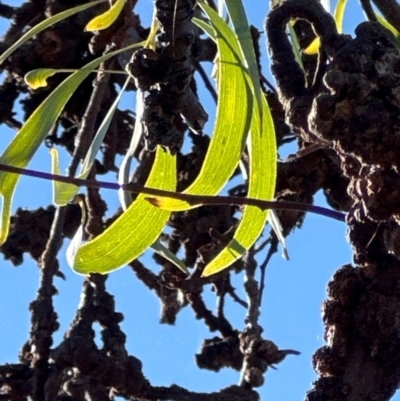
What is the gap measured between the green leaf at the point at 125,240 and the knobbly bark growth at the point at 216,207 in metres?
0.08

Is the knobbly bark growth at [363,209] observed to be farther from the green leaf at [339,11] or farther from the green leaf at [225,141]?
the green leaf at [339,11]

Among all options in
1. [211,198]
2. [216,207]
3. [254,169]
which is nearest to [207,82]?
[216,207]

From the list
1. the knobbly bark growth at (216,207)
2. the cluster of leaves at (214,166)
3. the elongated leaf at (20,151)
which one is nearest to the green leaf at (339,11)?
the knobbly bark growth at (216,207)

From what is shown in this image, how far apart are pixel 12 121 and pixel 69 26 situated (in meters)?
0.14

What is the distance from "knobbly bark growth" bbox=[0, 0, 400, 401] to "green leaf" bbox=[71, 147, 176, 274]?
82 mm

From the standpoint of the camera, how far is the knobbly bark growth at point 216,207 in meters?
0.53

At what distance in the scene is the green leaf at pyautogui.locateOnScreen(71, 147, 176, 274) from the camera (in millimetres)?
747

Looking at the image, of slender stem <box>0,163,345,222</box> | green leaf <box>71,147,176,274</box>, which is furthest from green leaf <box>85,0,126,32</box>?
slender stem <box>0,163,345,222</box>

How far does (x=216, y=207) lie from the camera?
1.03 metres

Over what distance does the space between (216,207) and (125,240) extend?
29 cm

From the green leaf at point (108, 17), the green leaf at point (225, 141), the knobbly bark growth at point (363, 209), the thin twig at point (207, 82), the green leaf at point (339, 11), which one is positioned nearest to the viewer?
the knobbly bark growth at point (363, 209)

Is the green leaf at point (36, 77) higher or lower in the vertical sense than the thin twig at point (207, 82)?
lower

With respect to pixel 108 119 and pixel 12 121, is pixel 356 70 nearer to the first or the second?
pixel 108 119

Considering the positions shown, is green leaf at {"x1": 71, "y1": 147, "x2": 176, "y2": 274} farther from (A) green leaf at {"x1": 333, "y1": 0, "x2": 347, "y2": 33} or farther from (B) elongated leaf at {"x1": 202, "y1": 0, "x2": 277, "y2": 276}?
(A) green leaf at {"x1": 333, "y1": 0, "x2": 347, "y2": 33}
